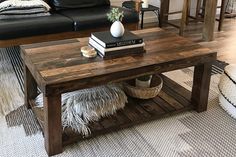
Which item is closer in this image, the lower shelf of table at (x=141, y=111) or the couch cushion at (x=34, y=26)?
the lower shelf of table at (x=141, y=111)

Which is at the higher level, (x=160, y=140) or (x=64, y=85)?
(x=64, y=85)

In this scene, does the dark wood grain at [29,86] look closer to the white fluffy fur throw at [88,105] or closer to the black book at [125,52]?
the white fluffy fur throw at [88,105]

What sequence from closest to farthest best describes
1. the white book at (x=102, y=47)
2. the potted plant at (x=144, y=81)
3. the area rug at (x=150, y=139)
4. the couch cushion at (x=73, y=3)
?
the area rug at (x=150, y=139), the white book at (x=102, y=47), the potted plant at (x=144, y=81), the couch cushion at (x=73, y=3)

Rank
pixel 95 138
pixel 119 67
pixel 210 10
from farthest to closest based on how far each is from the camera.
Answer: pixel 210 10 → pixel 95 138 → pixel 119 67

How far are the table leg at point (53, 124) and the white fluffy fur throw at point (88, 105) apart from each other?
0.59ft

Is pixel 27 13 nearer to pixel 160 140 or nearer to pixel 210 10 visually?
pixel 160 140

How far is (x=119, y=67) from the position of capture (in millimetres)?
1913

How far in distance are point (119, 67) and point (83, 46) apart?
16.2 inches

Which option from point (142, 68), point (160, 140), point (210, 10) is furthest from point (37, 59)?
point (210, 10)

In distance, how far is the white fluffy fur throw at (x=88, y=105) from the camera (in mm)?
2043

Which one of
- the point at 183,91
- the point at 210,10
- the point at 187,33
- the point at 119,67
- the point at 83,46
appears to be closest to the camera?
the point at 119,67

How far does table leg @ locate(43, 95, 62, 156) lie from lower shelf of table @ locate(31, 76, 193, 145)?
0.22ft

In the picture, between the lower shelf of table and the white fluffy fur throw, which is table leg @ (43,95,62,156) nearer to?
the lower shelf of table

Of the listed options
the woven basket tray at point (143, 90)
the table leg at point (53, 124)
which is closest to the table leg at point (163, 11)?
the woven basket tray at point (143, 90)
